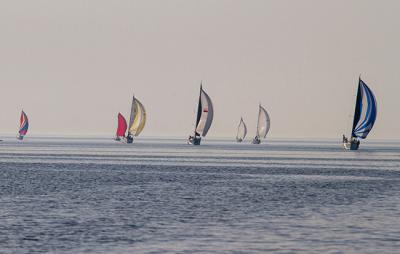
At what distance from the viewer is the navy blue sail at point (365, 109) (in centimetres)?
13684

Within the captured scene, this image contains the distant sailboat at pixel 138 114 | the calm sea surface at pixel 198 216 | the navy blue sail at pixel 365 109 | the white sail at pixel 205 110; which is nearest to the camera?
the calm sea surface at pixel 198 216

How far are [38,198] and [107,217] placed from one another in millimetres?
13006

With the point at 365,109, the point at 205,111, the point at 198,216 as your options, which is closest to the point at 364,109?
the point at 365,109

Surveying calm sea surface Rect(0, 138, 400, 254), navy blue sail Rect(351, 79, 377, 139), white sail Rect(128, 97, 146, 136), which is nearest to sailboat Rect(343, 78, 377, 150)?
navy blue sail Rect(351, 79, 377, 139)

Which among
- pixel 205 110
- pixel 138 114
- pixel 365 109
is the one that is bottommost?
pixel 138 114

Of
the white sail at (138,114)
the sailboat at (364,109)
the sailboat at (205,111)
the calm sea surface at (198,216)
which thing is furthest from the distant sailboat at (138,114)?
the calm sea surface at (198,216)

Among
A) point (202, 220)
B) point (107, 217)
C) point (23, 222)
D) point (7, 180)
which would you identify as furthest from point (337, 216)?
point (7, 180)

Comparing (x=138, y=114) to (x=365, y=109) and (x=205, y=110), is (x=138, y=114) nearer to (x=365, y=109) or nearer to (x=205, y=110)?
(x=205, y=110)

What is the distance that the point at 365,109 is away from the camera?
137750mm

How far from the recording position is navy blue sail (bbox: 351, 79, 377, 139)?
449ft

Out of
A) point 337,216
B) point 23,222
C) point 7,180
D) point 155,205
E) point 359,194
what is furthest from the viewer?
point 7,180

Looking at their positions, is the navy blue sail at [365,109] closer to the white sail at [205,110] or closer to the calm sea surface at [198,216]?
the white sail at [205,110]

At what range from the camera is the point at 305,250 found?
3180 centimetres

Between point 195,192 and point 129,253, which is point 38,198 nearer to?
point 195,192
